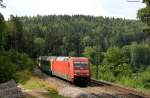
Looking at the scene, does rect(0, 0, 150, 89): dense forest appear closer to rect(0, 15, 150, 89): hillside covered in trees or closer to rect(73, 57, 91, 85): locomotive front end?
rect(0, 15, 150, 89): hillside covered in trees

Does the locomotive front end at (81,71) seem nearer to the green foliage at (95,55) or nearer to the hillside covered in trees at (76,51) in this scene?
the hillside covered in trees at (76,51)

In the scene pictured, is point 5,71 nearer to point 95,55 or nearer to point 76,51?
point 95,55

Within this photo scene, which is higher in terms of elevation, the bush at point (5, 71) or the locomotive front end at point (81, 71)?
the bush at point (5, 71)

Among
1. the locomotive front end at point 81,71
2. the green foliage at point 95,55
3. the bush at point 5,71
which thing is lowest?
the green foliage at point 95,55

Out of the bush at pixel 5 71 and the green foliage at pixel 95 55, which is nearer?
the bush at pixel 5 71

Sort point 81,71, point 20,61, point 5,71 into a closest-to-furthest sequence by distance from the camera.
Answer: point 5,71 < point 81,71 < point 20,61

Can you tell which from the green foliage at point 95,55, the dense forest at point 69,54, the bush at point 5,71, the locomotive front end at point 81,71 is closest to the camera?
the bush at point 5,71

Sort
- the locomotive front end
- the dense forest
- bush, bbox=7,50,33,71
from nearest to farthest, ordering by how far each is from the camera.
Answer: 1. the locomotive front end
2. the dense forest
3. bush, bbox=7,50,33,71

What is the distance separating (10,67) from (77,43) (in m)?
147

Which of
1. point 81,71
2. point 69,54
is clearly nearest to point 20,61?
point 81,71

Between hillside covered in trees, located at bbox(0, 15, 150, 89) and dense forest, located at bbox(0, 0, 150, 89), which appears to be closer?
dense forest, located at bbox(0, 0, 150, 89)

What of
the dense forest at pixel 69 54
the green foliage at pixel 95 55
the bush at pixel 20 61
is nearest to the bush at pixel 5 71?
the dense forest at pixel 69 54

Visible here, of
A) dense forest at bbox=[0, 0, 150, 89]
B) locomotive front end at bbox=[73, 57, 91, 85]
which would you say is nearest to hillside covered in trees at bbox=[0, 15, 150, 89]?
dense forest at bbox=[0, 0, 150, 89]

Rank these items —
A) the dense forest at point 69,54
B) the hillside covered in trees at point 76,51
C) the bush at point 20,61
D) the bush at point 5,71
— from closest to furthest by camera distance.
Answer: the bush at point 5,71 < the dense forest at point 69,54 < the hillside covered in trees at point 76,51 < the bush at point 20,61
